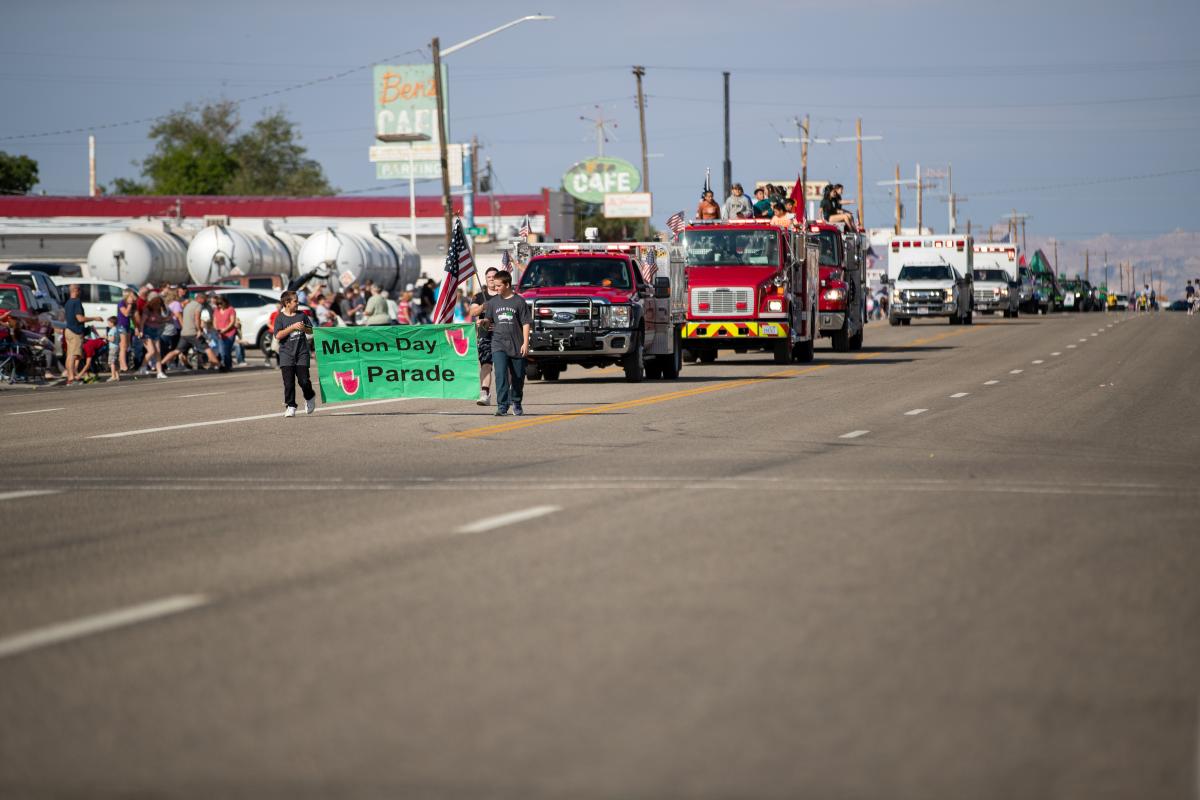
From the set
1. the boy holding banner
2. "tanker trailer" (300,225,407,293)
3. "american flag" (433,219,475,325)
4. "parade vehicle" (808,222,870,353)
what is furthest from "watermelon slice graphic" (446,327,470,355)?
"tanker trailer" (300,225,407,293)

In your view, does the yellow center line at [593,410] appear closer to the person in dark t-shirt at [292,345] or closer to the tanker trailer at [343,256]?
the person in dark t-shirt at [292,345]

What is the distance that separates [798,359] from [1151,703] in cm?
3206

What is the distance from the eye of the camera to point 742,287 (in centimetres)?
3572

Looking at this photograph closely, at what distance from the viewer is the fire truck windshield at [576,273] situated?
2983 centimetres

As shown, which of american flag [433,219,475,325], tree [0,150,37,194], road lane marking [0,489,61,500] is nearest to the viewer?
road lane marking [0,489,61,500]

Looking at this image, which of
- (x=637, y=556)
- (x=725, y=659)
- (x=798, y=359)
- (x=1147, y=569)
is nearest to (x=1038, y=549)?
(x=1147, y=569)

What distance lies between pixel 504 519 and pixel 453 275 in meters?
21.5

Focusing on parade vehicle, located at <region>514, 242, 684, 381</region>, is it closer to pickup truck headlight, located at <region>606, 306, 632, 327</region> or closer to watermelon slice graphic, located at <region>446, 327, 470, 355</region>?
pickup truck headlight, located at <region>606, 306, 632, 327</region>

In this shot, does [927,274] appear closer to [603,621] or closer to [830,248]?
[830,248]

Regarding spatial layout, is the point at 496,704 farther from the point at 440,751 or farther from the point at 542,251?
the point at 542,251

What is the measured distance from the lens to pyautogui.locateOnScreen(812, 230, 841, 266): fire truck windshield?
4231 centimetres

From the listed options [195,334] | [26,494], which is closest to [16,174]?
[195,334]

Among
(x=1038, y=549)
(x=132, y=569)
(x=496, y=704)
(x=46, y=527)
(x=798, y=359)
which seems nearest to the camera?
(x=496, y=704)

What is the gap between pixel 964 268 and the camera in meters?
65.2
